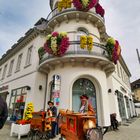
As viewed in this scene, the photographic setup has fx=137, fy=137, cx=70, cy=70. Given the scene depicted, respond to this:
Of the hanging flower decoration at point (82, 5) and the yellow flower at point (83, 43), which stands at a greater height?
the hanging flower decoration at point (82, 5)

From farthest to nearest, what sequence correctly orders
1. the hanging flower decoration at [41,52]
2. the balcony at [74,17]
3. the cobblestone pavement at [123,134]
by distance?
the balcony at [74,17], the hanging flower decoration at [41,52], the cobblestone pavement at [123,134]

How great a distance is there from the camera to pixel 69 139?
15.1 feet

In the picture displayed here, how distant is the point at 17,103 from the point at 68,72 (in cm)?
592

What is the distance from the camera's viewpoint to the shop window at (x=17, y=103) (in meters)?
11.1

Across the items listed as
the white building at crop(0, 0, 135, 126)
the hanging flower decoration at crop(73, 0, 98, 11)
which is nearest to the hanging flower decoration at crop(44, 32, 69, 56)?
the white building at crop(0, 0, 135, 126)

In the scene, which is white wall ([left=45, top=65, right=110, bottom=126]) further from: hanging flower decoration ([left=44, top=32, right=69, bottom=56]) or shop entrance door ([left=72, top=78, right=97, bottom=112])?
hanging flower decoration ([left=44, top=32, right=69, bottom=56])

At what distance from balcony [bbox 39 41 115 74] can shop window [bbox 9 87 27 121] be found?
344cm

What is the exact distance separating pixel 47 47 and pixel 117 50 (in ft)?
16.3

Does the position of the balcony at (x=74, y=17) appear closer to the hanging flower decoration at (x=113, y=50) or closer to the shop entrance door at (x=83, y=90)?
the hanging flower decoration at (x=113, y=50)

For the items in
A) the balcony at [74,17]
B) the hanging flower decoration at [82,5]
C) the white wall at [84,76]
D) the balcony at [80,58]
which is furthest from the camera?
the balcony at [74,17]

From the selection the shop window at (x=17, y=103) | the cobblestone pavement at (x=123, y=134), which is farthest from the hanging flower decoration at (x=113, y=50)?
the shop window at (x=17, y=103)

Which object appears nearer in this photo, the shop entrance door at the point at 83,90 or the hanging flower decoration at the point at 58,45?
the hanging flower decoration at the point at 58,45

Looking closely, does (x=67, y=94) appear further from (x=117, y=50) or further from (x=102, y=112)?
(x=117, y=50)

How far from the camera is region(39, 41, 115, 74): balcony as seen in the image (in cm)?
886
